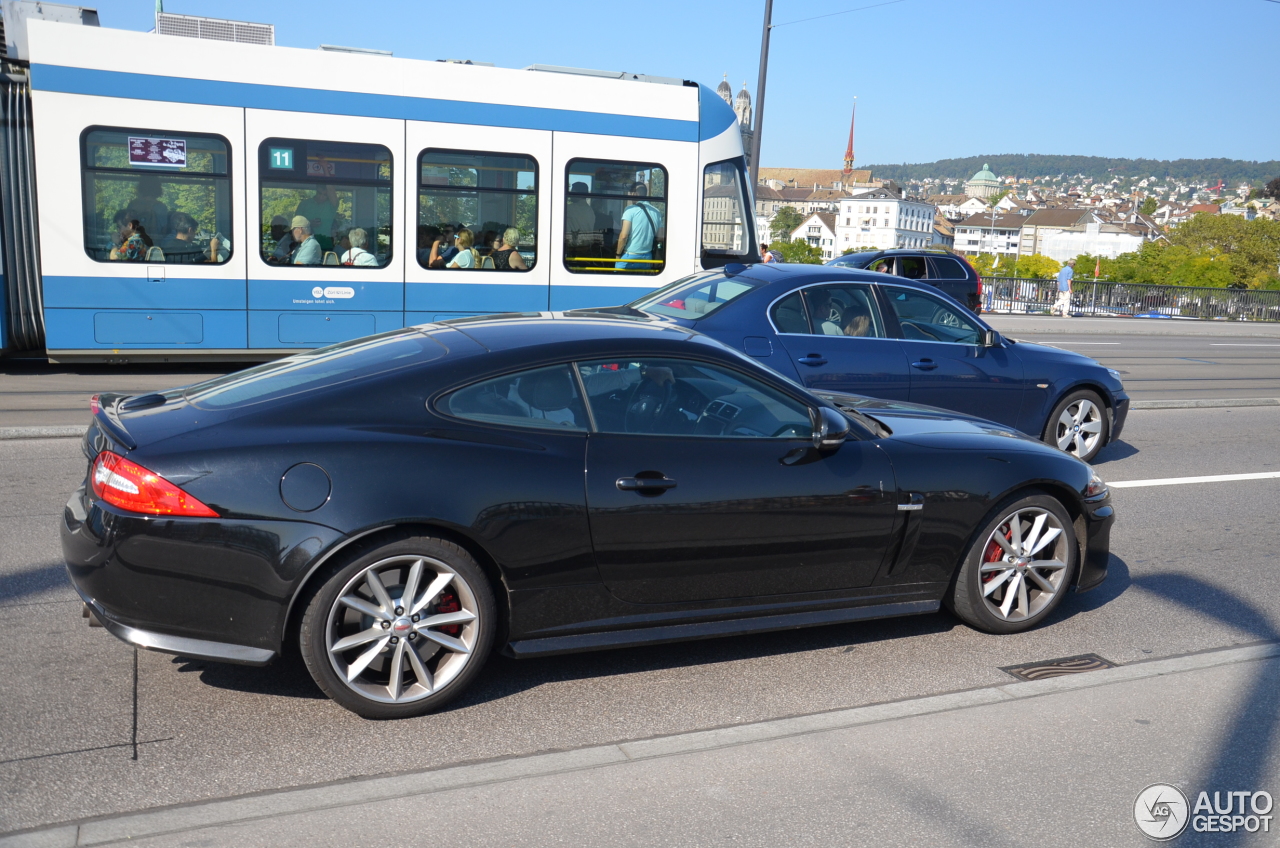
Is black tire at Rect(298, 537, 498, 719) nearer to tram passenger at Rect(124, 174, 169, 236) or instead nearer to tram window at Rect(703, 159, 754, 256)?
tram passenger at Rect(124, 174, 169, 236)

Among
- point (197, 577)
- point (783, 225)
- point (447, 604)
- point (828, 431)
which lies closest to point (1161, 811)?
point (828, 431)

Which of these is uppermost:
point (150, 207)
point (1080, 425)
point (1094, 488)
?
point (150, 207)

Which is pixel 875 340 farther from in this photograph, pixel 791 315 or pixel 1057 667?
pixel 1057 667

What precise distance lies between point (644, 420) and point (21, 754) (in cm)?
238

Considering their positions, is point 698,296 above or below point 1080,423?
above

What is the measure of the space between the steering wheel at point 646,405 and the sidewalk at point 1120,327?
70.0 ft

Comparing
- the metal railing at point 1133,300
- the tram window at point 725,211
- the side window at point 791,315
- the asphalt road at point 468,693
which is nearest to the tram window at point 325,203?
the tram window at point 725,211

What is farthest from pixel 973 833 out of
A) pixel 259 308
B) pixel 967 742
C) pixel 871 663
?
pixel 259 308

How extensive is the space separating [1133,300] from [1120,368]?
70.9 ft

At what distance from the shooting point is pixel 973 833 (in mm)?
3166

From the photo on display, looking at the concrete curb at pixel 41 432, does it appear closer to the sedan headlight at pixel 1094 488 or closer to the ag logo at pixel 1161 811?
the sedan headlight at pixel 1094 488

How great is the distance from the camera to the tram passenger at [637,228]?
42.3 feet

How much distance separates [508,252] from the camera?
12414mm

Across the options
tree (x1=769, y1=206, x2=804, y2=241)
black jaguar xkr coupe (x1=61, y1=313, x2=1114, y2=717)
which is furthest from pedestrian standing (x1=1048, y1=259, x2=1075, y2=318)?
tree (x1=769, y1=206, x2=804, y2=241)
